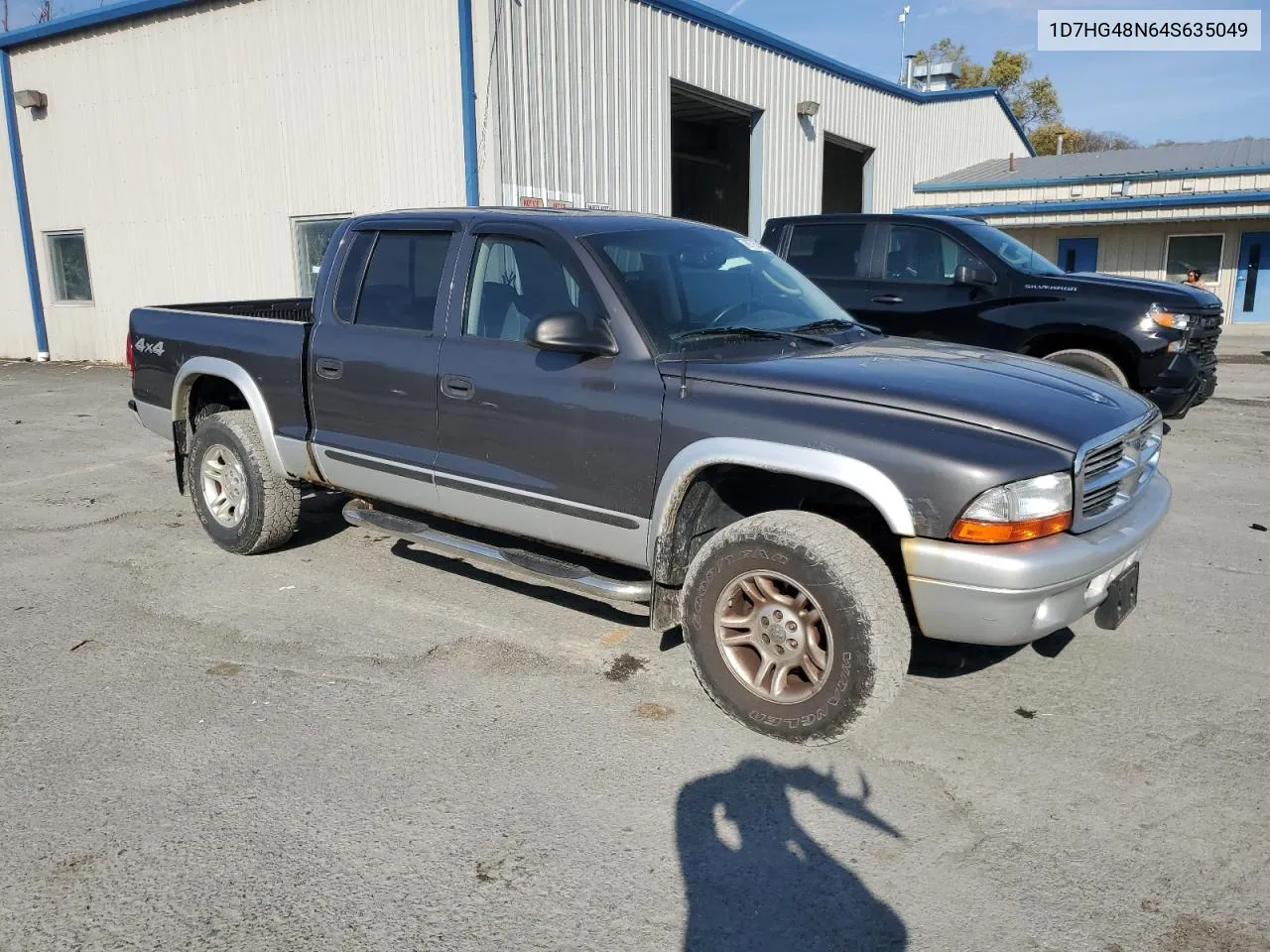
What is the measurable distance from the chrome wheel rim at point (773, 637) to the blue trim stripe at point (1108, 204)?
1925 cm

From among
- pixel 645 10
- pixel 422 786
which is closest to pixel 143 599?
pixel 422 786

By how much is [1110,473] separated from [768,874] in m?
1.89

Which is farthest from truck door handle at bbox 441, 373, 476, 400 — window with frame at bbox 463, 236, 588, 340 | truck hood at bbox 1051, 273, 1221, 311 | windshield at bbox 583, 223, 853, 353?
truck hood at bbox 1051, 273, 1221, 311

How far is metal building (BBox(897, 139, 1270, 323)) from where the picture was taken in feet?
74.2

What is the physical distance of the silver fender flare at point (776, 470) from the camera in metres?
3.27

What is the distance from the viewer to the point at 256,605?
16.4 feet

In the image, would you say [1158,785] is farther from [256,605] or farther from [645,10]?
[645,10]

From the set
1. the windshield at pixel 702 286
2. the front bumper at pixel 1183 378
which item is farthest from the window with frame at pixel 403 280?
the front bumper at pixel 1183 378

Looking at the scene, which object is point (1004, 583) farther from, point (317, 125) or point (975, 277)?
point (317, 125)

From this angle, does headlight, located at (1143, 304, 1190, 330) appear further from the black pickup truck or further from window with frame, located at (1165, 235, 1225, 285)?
window with frame, located at (1165, 235, 1225, 285)

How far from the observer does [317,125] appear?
13328 millimetres

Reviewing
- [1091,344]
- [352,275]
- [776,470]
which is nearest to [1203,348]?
[1091,344]

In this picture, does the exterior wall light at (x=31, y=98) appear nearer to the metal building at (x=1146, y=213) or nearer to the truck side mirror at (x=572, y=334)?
the truck side mirror at (x=572, y=334)

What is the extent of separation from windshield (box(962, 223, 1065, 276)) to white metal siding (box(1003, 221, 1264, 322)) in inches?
696
